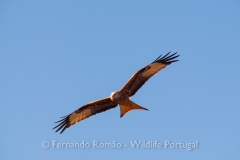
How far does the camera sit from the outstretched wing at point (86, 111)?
1345 centimetres

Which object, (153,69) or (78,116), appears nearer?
(153,69)

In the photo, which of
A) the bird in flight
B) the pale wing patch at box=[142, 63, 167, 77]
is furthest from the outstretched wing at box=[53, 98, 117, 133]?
the pale wing patch at box=[142, 63, 167, 77]

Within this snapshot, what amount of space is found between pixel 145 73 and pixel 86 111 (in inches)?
103

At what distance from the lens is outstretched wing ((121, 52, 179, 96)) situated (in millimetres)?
13000

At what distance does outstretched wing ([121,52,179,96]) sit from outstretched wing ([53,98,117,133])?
2.76 ft

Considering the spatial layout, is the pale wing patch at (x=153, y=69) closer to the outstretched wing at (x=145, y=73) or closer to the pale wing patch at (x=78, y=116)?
the outstretched wing at (x=145, y=73)

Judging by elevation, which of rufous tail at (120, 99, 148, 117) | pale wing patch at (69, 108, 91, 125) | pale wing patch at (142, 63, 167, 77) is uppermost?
pale wing patch at (142, 63, 167, 77)

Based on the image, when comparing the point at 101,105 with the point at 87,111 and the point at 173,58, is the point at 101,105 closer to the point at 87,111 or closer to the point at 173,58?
the point at 87,111

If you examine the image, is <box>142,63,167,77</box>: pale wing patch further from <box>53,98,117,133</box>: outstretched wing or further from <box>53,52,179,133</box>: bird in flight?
<box>53,98,117,133</box>: outstretched wing

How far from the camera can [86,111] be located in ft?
45.4

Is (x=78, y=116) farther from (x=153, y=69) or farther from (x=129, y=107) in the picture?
(x=153, y=69)

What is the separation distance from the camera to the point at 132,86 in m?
13.1

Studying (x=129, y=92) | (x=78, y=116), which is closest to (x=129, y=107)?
(x=129, y=92)

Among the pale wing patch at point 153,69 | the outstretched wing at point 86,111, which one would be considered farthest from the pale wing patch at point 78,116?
the pale wing patch at point 153,69
